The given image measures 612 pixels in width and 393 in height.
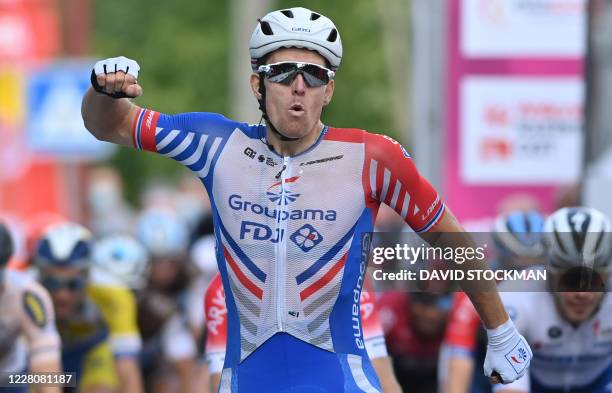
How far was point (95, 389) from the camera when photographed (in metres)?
10.1

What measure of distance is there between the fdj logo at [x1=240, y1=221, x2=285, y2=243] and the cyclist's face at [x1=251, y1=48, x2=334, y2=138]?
36 centimetres

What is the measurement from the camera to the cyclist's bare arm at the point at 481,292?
580cm

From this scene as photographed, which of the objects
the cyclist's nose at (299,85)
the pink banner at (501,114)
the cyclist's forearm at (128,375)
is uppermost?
the pink banner at (501,114)

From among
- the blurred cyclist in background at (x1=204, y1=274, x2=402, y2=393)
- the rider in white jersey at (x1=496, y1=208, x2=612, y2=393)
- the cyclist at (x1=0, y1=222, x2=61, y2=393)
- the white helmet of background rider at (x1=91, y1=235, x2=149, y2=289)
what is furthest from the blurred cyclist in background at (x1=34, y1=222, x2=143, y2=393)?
the rider in white jersey at (x1=496, y1=208, x2=612, y2=393)

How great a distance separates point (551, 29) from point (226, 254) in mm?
7341

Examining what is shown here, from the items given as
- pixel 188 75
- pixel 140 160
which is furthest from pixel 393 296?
pixel 140 160

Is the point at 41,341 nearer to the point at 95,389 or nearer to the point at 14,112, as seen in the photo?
the point at 95,389

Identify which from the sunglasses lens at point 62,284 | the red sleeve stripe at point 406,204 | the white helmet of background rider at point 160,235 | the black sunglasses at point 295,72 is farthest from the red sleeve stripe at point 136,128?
the white helmet of background rider at point 160,235

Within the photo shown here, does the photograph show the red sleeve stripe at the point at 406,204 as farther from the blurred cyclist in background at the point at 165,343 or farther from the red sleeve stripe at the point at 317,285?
the blurred cyclist in background at the point at 165,343

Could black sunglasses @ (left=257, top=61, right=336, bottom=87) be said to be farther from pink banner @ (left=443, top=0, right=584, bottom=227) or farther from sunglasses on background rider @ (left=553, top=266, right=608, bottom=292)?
pink banner @ (left=443, top=0, right=584, bottom=227)

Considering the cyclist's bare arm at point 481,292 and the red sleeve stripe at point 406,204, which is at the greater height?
the red sleeve stripe at point 406,204

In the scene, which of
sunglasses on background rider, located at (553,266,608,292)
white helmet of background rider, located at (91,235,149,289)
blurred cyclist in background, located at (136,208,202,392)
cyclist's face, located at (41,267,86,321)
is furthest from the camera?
white helmet of background rider, located at (91,235,149,289)

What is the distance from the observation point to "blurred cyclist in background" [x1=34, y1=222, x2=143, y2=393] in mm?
9492

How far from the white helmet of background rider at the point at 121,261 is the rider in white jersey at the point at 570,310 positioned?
430 centimetres
